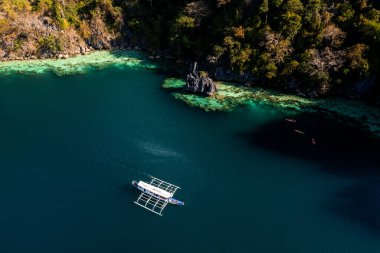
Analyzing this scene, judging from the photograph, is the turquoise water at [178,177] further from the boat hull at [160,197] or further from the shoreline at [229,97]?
the shoreline at [229,97]

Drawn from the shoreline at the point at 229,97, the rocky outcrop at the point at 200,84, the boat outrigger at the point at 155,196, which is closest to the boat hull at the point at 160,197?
the boat outrigger at the point at 155,196

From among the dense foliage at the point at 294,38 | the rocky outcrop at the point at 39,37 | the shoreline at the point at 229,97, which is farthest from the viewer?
the rocky outcrop at the point at 39,37

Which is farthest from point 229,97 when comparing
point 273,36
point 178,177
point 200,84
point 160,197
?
point 160,197

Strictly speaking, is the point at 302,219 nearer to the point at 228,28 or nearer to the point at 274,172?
the point at 274,172

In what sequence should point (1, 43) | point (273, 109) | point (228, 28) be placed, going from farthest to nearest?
point (1, 43), point (228, 28), point (273, 109)

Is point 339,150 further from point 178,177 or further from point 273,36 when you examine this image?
point 273,36

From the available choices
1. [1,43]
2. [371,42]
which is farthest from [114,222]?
[1,43]
